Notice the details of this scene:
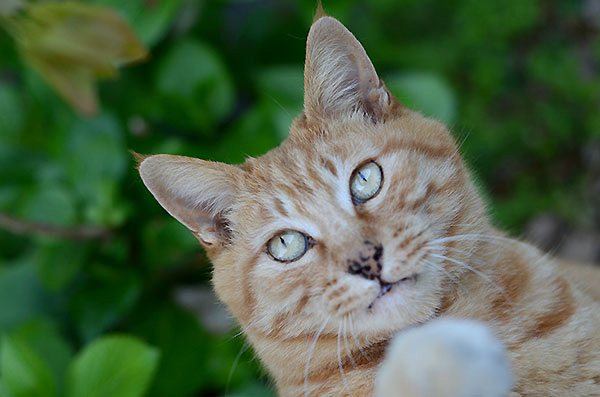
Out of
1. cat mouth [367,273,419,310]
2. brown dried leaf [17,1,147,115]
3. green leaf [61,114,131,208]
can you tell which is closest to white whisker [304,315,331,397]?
cat mouth [367,273,419,310]

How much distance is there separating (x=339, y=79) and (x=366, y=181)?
0.96ft

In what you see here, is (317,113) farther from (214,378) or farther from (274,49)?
(274,49)

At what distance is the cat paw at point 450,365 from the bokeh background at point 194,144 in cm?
75

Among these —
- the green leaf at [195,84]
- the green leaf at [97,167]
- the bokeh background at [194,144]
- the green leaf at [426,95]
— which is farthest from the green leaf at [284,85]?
the green leaf at [97,167]

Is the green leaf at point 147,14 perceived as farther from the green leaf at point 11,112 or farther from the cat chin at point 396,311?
the cat chin at point 396,311

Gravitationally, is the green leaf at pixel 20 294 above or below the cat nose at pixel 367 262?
below

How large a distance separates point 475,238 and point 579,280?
1.90 feet

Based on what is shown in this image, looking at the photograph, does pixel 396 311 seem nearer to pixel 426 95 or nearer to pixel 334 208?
pixel 334 208

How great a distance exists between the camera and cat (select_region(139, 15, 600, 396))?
1.19 metres

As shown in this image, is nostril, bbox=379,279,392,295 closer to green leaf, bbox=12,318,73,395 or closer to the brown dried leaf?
the brown dried leaf

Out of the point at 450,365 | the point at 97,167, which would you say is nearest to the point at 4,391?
the point at 97,167

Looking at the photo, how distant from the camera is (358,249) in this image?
1.17 m

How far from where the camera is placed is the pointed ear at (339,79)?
1.33m

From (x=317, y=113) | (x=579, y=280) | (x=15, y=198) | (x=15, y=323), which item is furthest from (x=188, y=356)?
(x=579, y=280)
